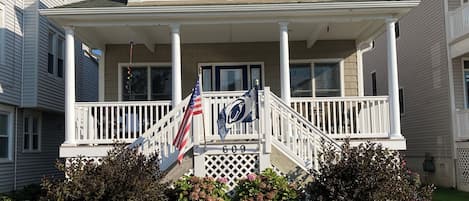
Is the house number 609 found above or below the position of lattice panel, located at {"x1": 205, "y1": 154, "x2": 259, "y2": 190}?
above

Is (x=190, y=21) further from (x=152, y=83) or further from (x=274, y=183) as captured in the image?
(x=274, y=183)

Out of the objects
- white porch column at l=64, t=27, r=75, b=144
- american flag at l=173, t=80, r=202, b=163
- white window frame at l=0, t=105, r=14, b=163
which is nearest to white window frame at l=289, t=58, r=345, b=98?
american flag at l=173, t=80, r=202, b=163

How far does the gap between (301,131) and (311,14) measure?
2.79 meters

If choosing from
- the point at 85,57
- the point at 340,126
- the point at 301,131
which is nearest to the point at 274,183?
the point at 301,131

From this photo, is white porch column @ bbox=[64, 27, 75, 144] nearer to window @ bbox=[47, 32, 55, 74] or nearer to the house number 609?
the house number 609

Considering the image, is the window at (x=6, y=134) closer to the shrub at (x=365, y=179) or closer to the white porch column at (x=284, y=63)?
the white porch column at (x=284, y=63)

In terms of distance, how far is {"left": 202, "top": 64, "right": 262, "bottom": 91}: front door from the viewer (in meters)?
13.7

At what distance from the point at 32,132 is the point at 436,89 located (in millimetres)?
13292

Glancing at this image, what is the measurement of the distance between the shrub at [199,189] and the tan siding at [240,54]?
492cm

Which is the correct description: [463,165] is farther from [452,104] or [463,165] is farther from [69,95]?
[69,95]

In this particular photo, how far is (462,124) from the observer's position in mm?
15039

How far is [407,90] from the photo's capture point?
1953 cm

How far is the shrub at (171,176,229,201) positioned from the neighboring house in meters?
7.49

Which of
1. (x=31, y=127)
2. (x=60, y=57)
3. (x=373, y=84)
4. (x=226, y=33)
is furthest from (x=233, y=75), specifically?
(x=373, y=84)
